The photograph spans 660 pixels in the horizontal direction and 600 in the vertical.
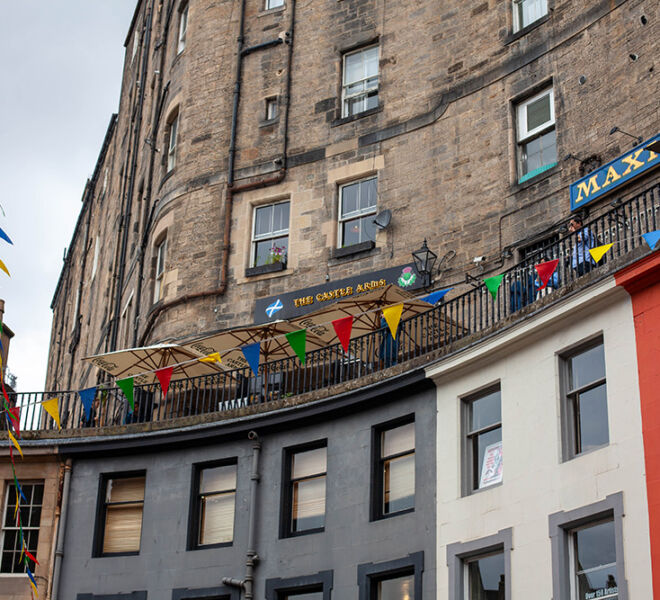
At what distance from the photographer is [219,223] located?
102 ft

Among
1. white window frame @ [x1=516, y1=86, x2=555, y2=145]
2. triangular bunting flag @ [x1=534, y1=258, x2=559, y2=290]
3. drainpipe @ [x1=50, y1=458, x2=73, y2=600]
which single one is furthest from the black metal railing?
white window frame @ [x1=516, y1=86, x2=555, y2=145]

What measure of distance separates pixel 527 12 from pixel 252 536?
44.5 ft

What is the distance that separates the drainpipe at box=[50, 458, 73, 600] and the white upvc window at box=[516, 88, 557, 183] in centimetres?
1178

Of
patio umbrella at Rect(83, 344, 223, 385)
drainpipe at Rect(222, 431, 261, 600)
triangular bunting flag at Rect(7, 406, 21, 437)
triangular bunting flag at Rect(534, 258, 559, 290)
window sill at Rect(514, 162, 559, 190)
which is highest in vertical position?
window sill at Rect(514, 162, 559, 190)

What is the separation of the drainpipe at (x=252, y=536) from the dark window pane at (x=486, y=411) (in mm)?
5095

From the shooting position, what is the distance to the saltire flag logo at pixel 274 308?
29.1 m

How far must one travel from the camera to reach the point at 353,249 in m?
28.8

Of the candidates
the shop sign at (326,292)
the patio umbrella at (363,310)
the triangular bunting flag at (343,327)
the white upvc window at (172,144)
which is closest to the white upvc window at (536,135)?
the shop sign at (326,292)

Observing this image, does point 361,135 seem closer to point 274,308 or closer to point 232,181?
point 232,181

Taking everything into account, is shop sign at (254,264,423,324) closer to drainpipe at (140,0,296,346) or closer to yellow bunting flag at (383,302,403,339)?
drainpipe at (140,0,296,346)

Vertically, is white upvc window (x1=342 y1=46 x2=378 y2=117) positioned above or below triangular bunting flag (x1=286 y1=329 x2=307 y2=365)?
above

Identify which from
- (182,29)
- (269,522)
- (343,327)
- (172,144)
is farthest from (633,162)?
(182,29)

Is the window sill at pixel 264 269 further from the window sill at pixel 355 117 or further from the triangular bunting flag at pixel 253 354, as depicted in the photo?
the triangular bunting flag at pixel 253 354

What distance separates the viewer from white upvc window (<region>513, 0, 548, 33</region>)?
2764 centimetres
